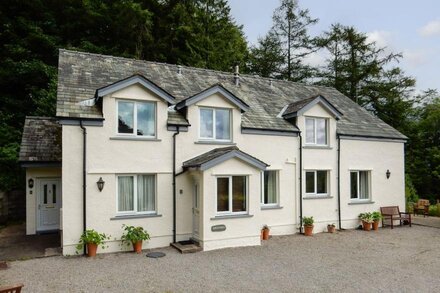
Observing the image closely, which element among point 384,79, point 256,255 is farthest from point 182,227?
point 384,79

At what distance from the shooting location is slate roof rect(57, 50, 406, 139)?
13.1m

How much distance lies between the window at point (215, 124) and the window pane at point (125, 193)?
3628mm

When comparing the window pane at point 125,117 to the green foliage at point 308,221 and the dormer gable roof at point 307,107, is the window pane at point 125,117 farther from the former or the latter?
the green foliage at point 308,221

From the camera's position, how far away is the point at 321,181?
671 inches

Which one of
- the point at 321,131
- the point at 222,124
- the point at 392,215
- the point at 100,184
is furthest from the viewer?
the point at 392,215

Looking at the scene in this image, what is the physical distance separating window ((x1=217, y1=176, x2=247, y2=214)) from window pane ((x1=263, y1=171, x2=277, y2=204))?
2386 millimetres

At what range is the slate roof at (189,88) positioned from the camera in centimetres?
1309

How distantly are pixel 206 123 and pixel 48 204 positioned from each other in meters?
8.74

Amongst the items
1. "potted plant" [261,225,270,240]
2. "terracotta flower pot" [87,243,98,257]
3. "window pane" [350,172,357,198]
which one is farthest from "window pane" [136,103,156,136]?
"window pane" [350,172,357,198]

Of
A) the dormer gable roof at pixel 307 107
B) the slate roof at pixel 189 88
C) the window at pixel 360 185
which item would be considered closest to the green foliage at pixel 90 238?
the slate roof at pixel 189 88

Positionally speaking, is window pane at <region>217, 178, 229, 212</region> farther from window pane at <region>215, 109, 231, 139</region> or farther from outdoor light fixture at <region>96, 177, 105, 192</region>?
outdoor light fixture at <region>96, 177, 105, 192</region>

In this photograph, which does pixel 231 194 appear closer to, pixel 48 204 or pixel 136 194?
pixel 136 194

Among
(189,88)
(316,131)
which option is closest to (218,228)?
(189,88)

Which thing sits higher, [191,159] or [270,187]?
[191,159]
